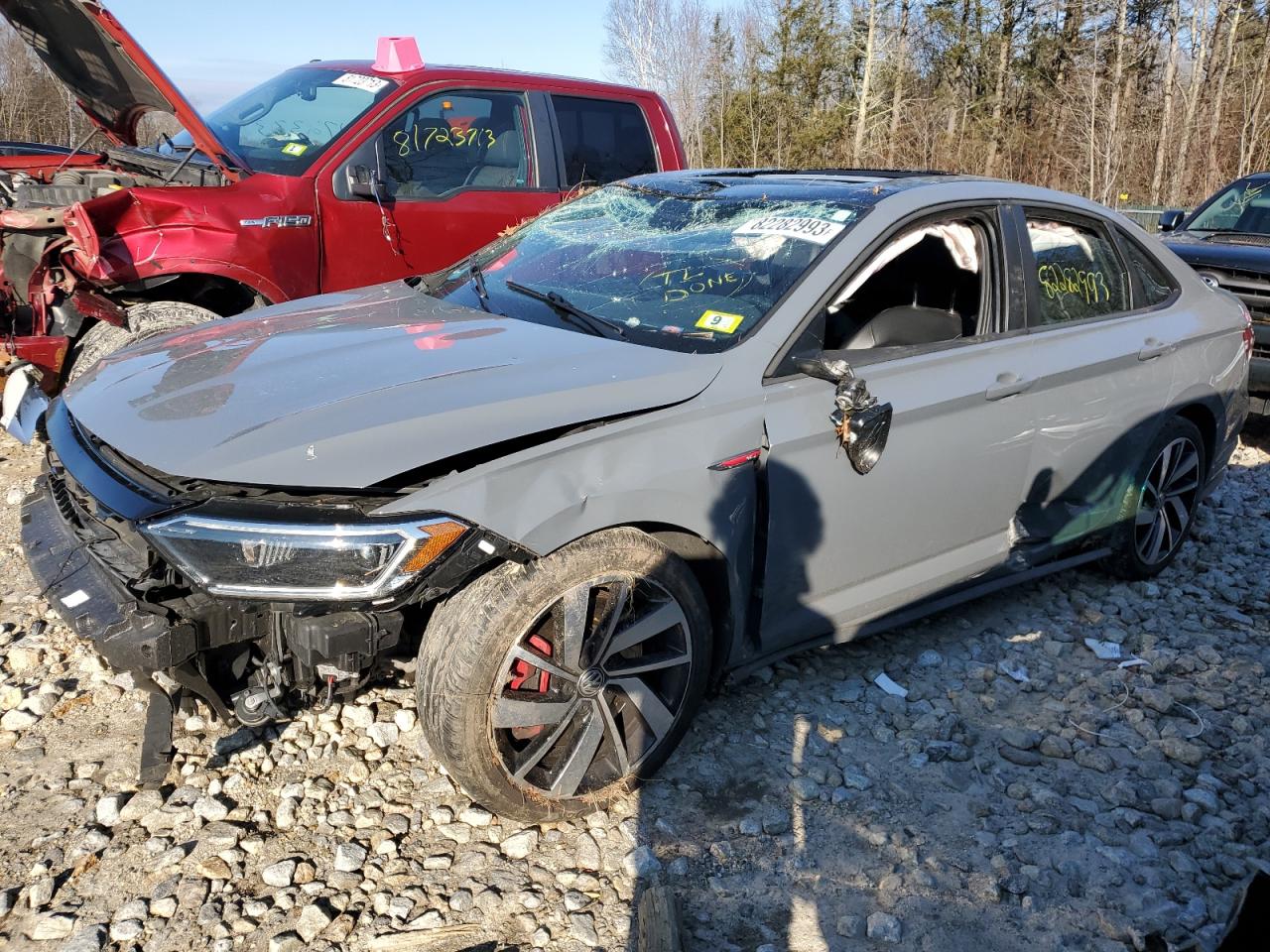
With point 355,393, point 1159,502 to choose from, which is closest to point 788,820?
point 355,393

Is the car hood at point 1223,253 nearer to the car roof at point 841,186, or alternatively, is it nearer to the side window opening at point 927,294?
the car roof at point 841,186

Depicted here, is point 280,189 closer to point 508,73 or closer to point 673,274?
point 508,73

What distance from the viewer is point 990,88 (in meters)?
34.2

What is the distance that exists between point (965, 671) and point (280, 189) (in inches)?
164

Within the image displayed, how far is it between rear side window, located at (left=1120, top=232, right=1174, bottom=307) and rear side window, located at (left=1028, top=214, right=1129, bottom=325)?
12 centimetres

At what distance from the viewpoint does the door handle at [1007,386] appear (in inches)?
135

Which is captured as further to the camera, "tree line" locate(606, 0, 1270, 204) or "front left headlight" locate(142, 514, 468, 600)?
"tree line" locate(606, 0, 1270, 204)

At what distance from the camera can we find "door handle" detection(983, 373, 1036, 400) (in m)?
3.43

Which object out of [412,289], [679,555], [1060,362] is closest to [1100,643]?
[1060,362]

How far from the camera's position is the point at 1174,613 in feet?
14.2

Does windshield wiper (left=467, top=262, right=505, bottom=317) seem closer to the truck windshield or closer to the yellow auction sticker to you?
the yellow auction sticker

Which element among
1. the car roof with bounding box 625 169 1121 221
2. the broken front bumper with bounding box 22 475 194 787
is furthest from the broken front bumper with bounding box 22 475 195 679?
the car roof with bounding box 625 169 1121 221

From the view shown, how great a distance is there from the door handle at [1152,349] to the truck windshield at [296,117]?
4161 mm

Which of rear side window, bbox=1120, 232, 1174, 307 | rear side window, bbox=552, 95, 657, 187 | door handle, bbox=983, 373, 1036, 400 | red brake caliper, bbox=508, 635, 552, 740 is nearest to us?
red brake caliper, bbox=508, 635, 552, 740
